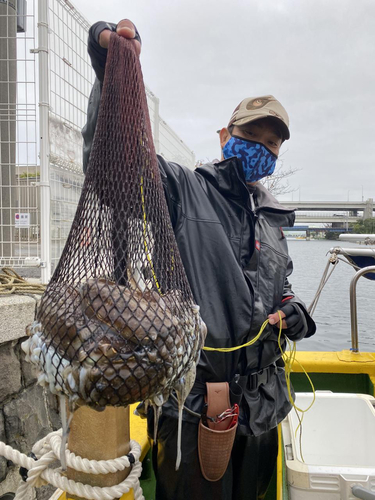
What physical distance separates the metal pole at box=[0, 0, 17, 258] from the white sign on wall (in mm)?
36

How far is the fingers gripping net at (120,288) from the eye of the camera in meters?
0.83

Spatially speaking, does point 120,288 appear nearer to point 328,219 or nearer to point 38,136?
point 38,136

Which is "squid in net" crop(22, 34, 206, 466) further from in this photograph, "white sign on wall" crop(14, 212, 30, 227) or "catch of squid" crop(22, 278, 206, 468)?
"white sign on wall" crop(14, 212, 30, 227)

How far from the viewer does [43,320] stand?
927 mm

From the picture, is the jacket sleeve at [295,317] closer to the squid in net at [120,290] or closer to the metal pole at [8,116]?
the squid in net at [120,290]

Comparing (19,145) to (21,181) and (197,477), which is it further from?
(197,477)

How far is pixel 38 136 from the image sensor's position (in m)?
3.54

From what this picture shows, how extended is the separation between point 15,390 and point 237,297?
1633mm

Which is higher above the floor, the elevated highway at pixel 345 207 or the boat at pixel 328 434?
the elevated highway at pixel 345 207

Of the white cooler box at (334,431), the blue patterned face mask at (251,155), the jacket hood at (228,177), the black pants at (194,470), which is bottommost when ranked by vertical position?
the white cooler box at (334,431)

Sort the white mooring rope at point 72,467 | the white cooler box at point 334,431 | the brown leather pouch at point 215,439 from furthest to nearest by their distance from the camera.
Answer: the white cooler box at point 334,431 → the brown leather pouch at point 215,439 → the white mooring rope at point 72,467

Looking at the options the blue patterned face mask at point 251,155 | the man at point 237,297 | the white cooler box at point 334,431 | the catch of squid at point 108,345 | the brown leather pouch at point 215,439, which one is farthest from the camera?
the white cooler box at point 334,431

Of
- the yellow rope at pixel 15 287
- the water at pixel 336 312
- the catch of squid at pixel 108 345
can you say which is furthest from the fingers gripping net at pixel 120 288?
the water at pixel 336 312

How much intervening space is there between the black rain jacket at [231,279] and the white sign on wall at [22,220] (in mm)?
2259
